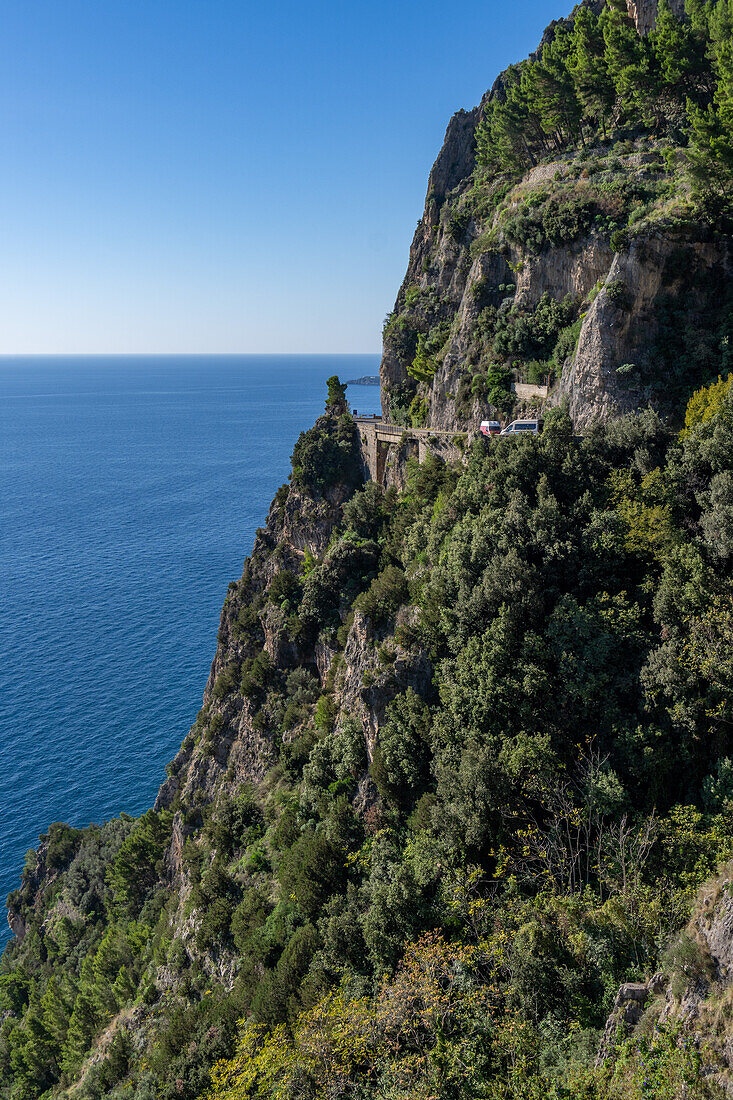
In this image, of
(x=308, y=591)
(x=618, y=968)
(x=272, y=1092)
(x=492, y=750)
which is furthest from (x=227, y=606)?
(x=618, y=968)

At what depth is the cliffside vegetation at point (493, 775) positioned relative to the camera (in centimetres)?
1895

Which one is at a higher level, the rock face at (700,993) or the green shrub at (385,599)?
the green shrub at (385,599)

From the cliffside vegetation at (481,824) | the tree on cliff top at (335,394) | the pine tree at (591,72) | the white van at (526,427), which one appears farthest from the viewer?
the tree on cliff top at (335,394)

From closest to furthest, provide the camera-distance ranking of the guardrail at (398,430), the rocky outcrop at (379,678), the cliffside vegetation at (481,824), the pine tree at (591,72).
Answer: the cliffside vegetation at (481,824) → the rocky outcrop at (379,678) → the pine tree at (591,72) → the guardrail at (398,430)

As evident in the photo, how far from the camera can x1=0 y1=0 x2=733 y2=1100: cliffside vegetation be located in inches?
746

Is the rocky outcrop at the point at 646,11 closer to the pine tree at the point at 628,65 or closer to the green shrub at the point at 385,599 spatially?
the pine tree at the point at 628,65

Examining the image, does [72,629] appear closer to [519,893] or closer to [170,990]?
[170,990]

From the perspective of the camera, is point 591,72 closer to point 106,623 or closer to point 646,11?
point 646,11

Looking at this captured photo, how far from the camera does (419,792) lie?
30.0 metres

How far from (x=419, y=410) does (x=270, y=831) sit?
131ft

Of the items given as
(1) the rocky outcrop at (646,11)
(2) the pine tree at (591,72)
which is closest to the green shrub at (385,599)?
(2) the pine tree at (591,72)

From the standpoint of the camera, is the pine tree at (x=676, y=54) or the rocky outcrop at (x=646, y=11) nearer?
the pine tree at (x=676, y=54)

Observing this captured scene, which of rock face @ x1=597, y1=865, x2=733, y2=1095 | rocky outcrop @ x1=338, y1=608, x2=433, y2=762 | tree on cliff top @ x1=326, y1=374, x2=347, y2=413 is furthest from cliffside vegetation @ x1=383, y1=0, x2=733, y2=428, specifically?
rock face @ x1=597, y1=865, x2=733, y2=1095

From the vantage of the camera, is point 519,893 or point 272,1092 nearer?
point 272,1092
